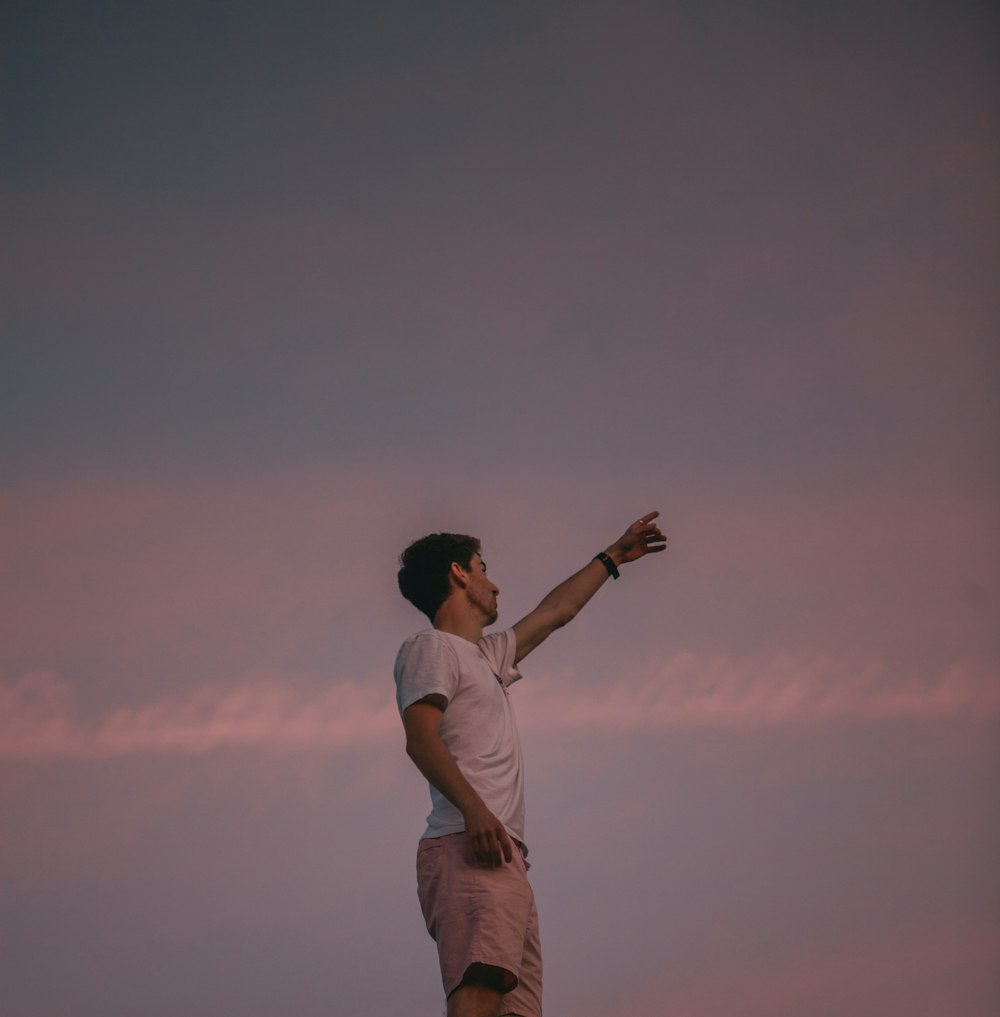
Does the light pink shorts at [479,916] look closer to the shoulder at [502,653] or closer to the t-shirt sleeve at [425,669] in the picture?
the t-shirt sleeve at [425,669]

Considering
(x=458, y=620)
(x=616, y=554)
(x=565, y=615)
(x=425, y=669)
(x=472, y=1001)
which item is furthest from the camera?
(x=616, y=554)

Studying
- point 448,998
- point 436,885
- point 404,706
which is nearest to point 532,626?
point 404,706

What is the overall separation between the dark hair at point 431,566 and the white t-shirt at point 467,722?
0.21 metres

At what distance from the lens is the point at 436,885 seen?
2.42 meters

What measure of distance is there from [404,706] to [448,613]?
1.25 ft

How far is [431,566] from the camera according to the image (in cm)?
291

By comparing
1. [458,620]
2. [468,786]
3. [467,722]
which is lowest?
[468,786]

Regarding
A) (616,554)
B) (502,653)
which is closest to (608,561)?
(616,554)

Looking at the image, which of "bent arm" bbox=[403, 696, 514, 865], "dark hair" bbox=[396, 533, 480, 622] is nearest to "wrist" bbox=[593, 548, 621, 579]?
"dark hair" bbox=[396, 533, 480, 622]

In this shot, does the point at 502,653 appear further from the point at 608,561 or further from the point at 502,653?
the point at 608,561

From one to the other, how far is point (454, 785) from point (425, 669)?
0.29 m

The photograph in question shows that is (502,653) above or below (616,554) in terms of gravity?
below

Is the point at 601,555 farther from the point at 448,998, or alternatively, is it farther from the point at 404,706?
the point at 448,998

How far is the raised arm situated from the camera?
118 inches
